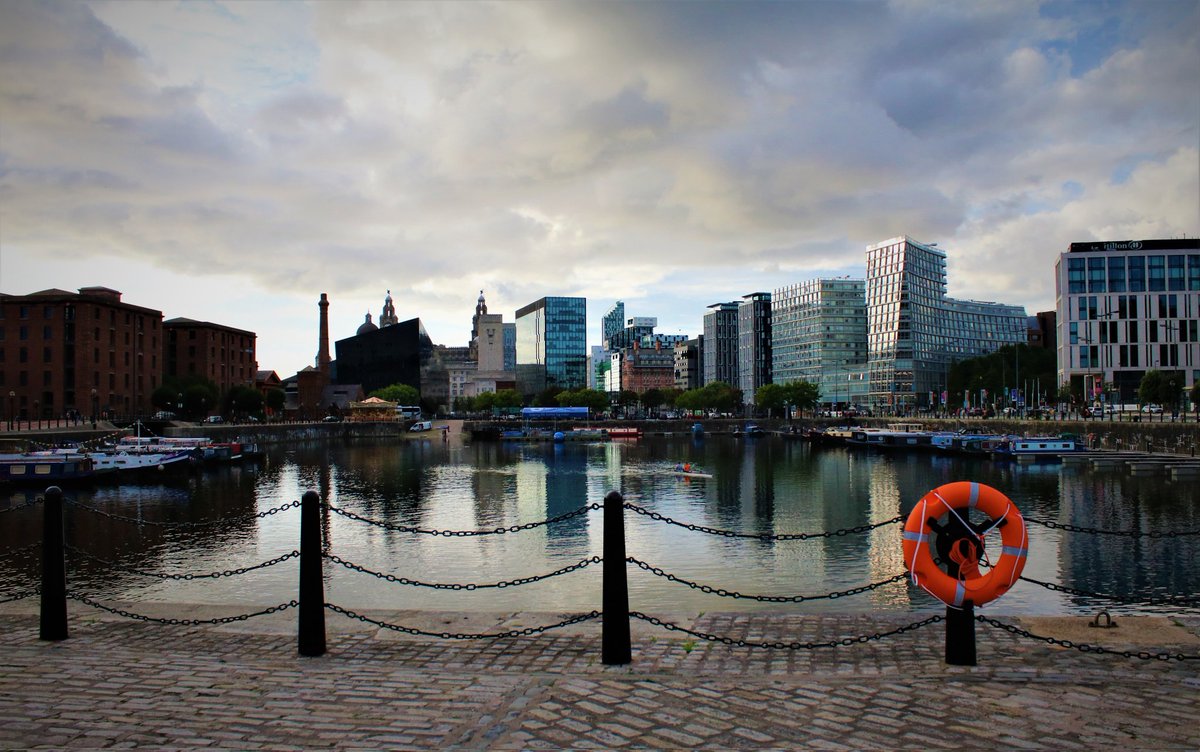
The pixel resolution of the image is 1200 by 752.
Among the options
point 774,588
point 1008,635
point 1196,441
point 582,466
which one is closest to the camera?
point 1008,635

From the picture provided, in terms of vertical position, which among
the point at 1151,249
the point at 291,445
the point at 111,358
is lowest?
the point at 291,445

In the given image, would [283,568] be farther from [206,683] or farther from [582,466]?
[582,466]

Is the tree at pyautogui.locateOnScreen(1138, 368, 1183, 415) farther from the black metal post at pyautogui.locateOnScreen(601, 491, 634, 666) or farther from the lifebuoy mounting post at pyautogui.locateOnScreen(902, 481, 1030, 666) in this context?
the black metal post at pyautogui.locateOnScreen(601, 491, 634, 666)

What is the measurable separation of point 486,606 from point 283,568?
995 centimetres

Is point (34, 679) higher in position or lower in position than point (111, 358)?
lower

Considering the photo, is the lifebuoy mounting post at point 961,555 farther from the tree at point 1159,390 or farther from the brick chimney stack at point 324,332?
the brick chimney stack at point 324,332

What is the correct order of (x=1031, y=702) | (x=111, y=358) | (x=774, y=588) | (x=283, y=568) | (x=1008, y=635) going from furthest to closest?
1. (x=111, y=358)
2. (x=283, y=568)
3. (x=774, y=588)
4. (x=1008, y=635)
5. (x=1031, y=702)

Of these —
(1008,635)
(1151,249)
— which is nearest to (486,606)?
(1008,635)

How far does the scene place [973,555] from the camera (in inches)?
362

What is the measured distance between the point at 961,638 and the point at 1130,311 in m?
127

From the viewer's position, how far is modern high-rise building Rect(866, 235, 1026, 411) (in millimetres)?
186875

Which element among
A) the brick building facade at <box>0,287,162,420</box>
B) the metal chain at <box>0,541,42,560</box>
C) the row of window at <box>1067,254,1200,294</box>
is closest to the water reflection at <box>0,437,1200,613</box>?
the metal chain at <box>0,541,42,560</box>

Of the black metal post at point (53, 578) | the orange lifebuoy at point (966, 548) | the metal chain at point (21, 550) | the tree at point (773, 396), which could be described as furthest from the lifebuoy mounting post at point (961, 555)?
the tree at point (773, 396)

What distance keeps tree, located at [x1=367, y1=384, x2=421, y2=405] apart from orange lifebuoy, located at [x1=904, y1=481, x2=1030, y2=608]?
182 metres
